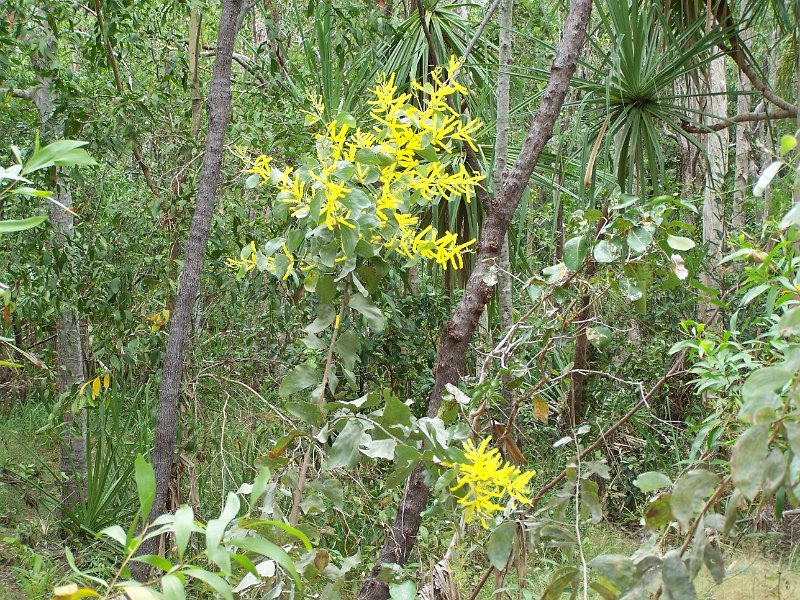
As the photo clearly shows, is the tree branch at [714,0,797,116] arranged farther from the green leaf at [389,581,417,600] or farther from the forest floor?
the green leaf at [389,581,417,600]

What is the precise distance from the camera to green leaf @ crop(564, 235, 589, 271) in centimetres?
164

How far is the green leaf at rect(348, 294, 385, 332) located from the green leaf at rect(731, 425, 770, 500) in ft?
2.40

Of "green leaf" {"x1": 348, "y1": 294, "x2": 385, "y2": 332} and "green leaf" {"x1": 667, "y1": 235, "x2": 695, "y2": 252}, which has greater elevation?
"green leaf" {"x1": 667, "y1": 235, "x2": 695, "y2": 252}

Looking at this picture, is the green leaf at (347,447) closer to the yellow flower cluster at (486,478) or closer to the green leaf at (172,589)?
the yellow flower cluster at (486,478)

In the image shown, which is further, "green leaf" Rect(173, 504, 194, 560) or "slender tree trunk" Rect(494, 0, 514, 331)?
"slender tree trunk" Rect(494, 0, 514, 331)

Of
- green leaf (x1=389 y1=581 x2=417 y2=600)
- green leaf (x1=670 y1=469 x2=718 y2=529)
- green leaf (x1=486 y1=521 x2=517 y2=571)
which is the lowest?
green leaf (x1=389 y1=581 x2=417 y2=600)

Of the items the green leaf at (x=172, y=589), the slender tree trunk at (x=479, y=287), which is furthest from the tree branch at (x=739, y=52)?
the green leaf at (x=172, y=589)

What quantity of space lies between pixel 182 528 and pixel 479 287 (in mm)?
1228

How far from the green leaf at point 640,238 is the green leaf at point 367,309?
1.73 feet

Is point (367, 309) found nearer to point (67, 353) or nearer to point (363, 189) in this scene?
point (363, 189)

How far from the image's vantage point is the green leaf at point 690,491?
84 cm

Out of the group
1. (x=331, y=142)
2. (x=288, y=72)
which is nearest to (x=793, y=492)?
(x=331, y=142)

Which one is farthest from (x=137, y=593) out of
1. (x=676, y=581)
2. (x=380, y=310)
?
(x=380, y=310)

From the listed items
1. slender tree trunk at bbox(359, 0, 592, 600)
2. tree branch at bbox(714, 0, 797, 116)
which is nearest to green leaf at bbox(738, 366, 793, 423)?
slender tree trunk at bbox(359, 0, 592, 600)
